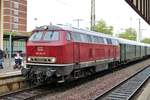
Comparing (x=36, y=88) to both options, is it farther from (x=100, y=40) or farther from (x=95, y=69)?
(x=100, y=40)

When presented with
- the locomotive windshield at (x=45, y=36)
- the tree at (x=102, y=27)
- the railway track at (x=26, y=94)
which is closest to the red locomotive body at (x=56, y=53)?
the locomotive windshield at (x=45, y=36)

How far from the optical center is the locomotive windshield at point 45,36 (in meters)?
15.6

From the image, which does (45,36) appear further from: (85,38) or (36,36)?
(85,38)

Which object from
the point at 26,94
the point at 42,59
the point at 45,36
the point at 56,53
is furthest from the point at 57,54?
the point at 26,94

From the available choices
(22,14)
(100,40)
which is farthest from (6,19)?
(100,40)

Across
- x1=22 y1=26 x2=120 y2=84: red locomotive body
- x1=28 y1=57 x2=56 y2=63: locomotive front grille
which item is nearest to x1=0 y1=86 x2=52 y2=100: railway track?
x1=22 y1=26 x2=120 y2=84: red locomotive body

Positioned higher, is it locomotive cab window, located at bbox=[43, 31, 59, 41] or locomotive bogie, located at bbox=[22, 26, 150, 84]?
locomotive cab window, located at bbox=[43, 31, 59, 41]

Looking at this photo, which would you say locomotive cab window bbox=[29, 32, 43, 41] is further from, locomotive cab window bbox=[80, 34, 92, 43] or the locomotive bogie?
locomotive cab window bbox=[80, 34, 92, 43]

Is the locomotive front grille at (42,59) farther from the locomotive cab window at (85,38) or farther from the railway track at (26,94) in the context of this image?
the locomotive cab window at (85,38)

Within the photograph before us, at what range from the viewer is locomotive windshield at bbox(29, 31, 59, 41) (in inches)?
613

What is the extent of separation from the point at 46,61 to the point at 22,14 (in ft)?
356

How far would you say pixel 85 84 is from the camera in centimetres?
1798

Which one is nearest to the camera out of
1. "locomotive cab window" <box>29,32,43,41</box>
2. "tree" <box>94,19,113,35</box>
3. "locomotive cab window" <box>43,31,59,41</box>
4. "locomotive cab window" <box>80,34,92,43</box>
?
"locomotive cab window" <box>43,31,59,41</box>

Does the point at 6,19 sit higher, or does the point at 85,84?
the point at 6,19
